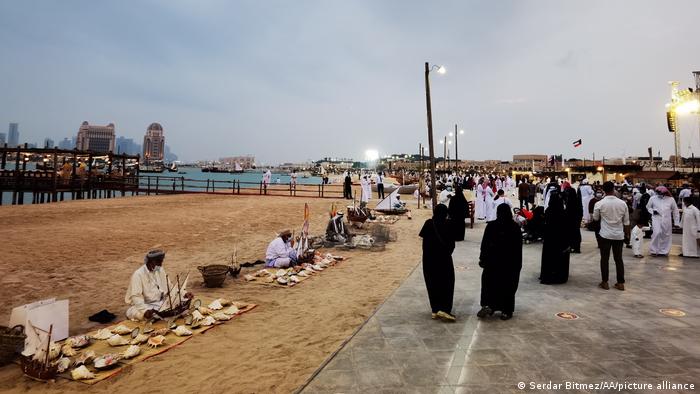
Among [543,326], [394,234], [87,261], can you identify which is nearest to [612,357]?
[543,326]

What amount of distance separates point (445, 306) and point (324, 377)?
2098 mm

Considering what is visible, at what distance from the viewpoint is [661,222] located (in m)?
→ 8.27

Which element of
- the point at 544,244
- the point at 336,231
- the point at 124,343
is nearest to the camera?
the point at 124,343

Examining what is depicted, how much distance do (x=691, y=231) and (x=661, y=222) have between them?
81 cm

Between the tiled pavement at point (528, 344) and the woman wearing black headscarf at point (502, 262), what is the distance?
0.21m

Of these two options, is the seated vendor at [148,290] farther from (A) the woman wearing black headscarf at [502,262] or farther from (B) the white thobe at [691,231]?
(B) the white thobe at [691,231]

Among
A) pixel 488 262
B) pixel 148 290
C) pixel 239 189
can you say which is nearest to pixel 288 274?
pixel 148 290

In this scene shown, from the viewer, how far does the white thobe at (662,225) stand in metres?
8.28

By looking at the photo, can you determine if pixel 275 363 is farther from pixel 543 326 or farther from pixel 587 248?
pixel 587 248

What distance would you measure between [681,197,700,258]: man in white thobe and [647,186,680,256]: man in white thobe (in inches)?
12.3

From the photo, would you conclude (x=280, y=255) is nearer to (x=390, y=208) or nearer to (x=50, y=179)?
(x=390, y=208)

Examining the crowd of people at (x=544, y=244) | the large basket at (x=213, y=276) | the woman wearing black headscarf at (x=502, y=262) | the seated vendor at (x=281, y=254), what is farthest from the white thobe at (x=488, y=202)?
the large basket at (x=213, y=276)

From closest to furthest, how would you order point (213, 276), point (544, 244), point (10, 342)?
point (10, 342) < point (544, 244) < point (213, 276)

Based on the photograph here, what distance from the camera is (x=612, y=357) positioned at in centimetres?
360
